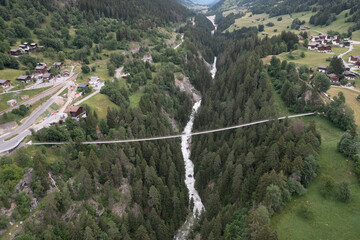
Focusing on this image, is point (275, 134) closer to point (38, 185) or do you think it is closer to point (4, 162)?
point (38, 185)

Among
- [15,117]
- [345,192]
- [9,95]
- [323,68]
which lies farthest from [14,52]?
[323,68]

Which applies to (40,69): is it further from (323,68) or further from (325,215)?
(323,68)

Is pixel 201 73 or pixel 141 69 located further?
pixel 201 73

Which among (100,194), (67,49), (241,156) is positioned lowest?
(100,194)

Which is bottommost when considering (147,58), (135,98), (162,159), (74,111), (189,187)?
(189,187)

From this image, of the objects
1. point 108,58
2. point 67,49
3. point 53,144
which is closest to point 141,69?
point 108,58

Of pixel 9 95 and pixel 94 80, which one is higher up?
pixel 9 95

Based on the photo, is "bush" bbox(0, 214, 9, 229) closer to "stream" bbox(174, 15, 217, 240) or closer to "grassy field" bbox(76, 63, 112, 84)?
"stream" bbox(174, 15, 217, 240)

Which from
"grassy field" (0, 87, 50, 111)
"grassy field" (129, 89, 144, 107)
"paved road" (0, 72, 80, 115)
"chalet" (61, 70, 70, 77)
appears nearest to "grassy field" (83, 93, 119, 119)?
"grassy field" (129, 89, 144, 107)
